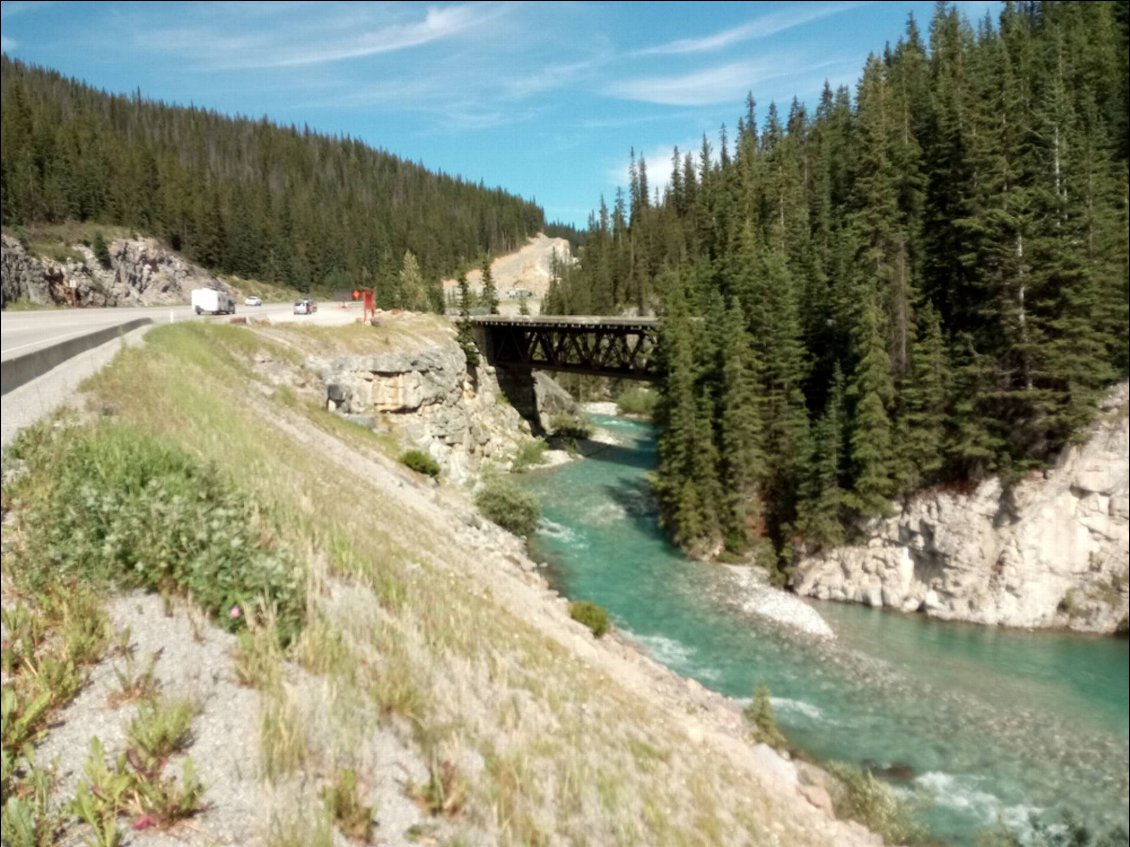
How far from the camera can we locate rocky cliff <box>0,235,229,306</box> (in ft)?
227

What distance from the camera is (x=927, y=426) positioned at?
33.8 meters

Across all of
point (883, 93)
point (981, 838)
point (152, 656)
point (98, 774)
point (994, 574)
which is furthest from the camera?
point (883, 93)

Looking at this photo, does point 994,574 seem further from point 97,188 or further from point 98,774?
point 97,188

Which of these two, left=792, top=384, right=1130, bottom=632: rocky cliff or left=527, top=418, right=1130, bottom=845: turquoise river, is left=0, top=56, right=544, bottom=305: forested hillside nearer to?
left=527, top=418, right=1130, bottom=845: turquoise river

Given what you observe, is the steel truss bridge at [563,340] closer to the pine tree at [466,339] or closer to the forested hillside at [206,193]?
the pine tree at [466,339]

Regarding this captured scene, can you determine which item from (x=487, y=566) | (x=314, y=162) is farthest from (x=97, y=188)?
(x=487, y=566)

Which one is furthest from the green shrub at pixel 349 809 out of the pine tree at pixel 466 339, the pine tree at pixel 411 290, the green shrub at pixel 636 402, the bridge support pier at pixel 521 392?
the pine tree at pixel 411 290

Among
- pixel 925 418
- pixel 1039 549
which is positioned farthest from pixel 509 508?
pixel 1039 549

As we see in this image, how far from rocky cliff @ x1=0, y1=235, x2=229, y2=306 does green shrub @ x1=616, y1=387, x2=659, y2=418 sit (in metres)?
62.3

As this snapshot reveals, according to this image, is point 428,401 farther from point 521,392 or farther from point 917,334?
point 917,334

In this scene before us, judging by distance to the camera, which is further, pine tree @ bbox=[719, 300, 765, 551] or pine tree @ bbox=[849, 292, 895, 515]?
pine tree @ bbox=[719, 300, 765, 551]

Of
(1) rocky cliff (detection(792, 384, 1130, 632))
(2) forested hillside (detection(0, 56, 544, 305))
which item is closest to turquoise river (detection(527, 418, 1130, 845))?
(1) rocky cliff (detection(792, 384, 1130, 632))

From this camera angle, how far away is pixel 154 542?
313 inches

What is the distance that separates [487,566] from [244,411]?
31.9ft
